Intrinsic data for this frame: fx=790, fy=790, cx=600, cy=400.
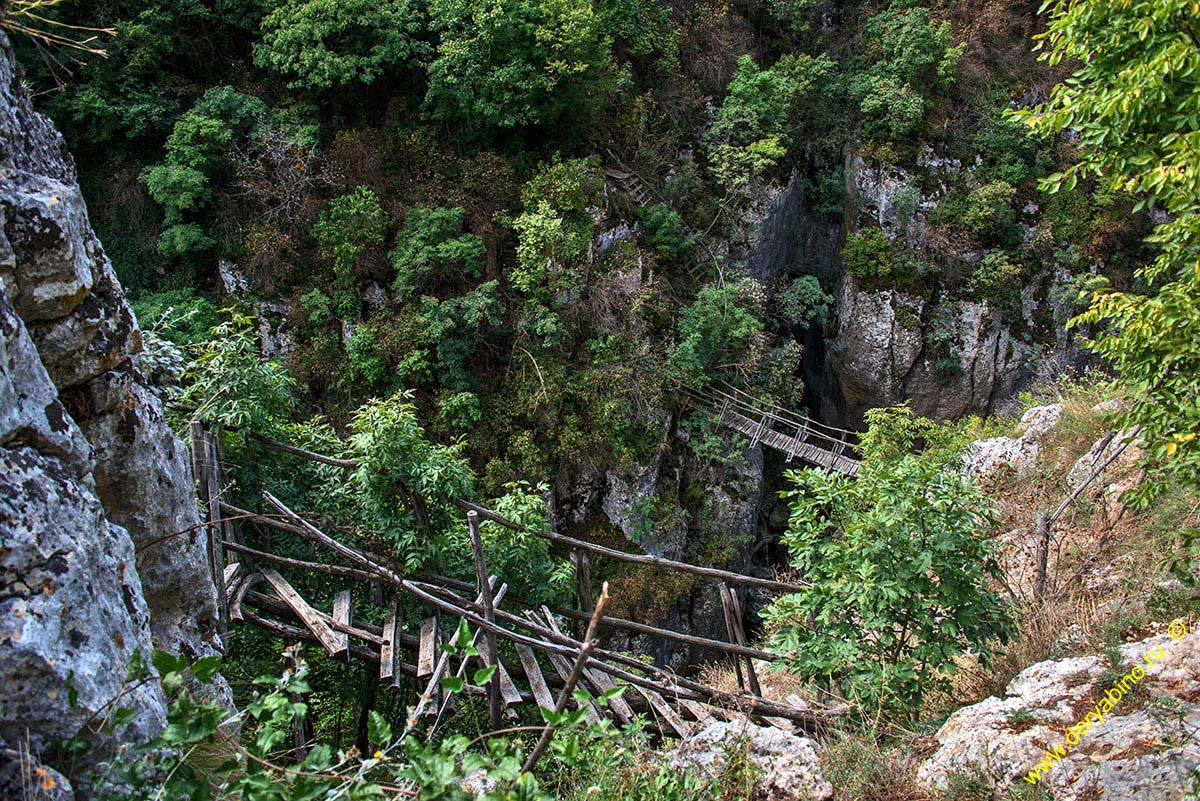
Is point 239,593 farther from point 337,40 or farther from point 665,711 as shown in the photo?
point 337,40

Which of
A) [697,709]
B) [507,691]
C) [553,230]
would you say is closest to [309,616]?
[507,691]

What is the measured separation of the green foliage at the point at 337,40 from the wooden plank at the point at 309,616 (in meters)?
9.16

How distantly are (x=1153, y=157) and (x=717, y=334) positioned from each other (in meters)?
9.63

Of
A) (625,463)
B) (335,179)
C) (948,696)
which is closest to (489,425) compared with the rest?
(625,463)

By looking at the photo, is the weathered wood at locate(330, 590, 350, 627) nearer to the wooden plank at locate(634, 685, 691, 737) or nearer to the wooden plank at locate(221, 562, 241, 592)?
the wooden plank at locate(221, 562, 241, 592)

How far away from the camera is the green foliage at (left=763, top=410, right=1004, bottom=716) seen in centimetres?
425

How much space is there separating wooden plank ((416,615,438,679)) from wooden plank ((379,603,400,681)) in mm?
169

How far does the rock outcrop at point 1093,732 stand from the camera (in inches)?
128

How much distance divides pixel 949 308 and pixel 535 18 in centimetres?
948

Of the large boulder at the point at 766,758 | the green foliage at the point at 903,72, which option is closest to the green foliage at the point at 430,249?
the green foliage at the point at 903,72

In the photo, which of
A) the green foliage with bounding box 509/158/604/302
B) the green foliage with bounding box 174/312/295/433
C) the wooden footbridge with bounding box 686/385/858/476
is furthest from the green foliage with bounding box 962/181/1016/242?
the green foliage with bounding box 174/312/295/433

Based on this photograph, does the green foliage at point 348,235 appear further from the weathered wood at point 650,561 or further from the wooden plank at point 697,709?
the wooden plank at point 697,709

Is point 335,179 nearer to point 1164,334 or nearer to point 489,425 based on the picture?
point 489,425

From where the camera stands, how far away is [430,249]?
38.9ft
